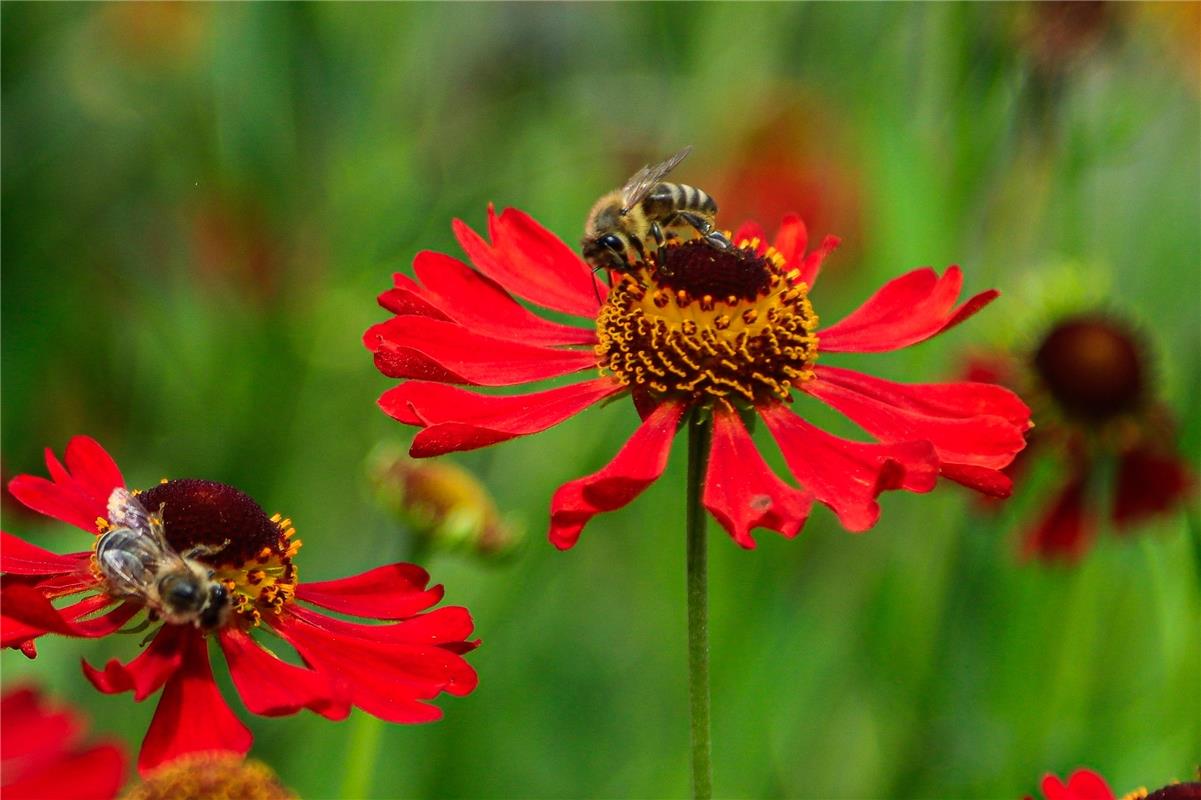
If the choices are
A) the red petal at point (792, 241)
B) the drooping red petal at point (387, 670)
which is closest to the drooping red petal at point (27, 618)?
the drooping red petal at point (387, 670)

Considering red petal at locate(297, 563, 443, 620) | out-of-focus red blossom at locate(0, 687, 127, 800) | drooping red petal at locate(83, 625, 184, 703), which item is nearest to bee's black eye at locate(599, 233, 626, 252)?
red petal at locate(297, 563, 443, 620)

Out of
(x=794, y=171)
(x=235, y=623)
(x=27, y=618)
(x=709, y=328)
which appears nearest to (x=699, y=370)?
(x=709, y=328)

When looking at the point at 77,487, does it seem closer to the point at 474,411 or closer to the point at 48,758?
the point at 474,411

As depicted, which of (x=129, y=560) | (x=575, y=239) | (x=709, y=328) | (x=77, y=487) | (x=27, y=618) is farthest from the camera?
(x=575, y=239)

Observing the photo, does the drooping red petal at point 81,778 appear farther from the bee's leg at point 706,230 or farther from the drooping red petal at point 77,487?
the bee's leg at point 706,230

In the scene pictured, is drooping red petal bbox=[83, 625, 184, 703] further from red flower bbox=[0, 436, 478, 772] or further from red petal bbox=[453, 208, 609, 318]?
red petal bbox=[453, 208, 609, 318]

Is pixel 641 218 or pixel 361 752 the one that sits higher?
pixel 641 218

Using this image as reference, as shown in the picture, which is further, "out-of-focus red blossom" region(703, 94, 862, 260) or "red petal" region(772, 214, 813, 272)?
"out-of-focus red blossom" region(703, 94, 862, 260)
